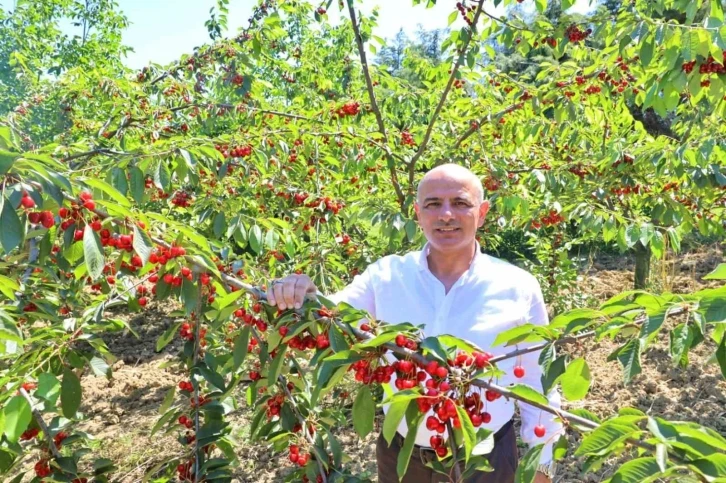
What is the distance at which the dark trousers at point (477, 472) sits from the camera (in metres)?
1.85

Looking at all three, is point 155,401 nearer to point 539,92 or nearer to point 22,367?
point 22,367

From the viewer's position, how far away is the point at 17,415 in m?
1.27

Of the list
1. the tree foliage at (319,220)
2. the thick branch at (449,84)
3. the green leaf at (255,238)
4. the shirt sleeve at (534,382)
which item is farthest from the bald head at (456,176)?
the thick branch at (449,84)

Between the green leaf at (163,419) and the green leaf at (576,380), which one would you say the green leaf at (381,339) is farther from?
the green leaf at (163,419)

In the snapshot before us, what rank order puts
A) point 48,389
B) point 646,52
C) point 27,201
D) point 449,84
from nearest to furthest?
point 27,201 → point 48,389 → point 646,52 → point 449,84

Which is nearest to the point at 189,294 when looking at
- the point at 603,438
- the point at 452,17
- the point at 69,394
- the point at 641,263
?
the point at 69,394

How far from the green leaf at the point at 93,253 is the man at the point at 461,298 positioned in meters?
0.88

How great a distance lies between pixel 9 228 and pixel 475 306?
1352 millimetres

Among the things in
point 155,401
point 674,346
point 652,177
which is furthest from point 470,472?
A: point 155,401

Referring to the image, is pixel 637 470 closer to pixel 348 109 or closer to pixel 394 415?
pixel 394 415

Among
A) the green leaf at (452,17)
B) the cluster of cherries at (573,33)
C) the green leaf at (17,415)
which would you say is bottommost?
the green leaf at (17,415)

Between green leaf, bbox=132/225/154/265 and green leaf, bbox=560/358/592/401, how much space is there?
3.21 feet

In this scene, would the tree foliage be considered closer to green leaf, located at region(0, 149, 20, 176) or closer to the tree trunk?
green leaf, located at region(0, 149, 20, 176)

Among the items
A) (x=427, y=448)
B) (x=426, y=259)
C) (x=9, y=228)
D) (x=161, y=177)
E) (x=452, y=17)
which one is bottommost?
(x=427, y=448)
